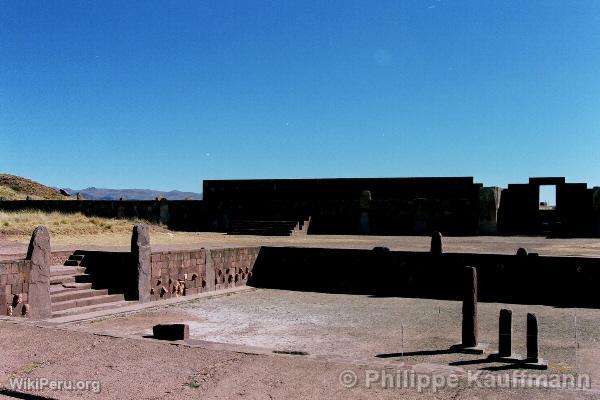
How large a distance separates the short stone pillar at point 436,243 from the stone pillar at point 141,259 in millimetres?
6918

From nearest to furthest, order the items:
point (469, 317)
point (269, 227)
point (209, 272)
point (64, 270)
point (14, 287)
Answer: point (469, 317) < point (14, 287) < point (64, 270) < point (209, 272) < point (269, 227)

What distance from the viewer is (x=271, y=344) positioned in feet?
28.2

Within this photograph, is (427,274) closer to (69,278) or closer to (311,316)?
(311,316)

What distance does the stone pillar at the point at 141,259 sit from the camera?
39.9 feet

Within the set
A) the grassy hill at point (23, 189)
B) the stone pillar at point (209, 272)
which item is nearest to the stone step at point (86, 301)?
the stone pillar at point (209, 272)

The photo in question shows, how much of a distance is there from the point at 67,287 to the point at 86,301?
2.07 ft

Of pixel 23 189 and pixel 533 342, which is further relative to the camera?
pixel 23 189

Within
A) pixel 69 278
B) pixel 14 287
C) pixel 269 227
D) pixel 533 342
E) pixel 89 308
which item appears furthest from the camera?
pixel 269 227

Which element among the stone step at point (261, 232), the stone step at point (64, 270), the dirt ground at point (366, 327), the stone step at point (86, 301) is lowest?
the dirt ground at point (366, 327)

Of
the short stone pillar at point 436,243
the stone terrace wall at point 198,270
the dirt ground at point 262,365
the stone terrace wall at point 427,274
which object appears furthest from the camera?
the short stone pillar at point 436,243

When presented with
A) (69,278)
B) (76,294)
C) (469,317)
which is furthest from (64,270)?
(469,317)

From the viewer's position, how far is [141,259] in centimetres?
1222

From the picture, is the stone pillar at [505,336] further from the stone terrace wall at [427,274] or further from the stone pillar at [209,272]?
the stone pillar at [209,272]

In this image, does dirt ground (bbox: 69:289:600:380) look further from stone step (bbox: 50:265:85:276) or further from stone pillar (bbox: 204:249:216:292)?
stone step (bbox: 50:265:85:276)
